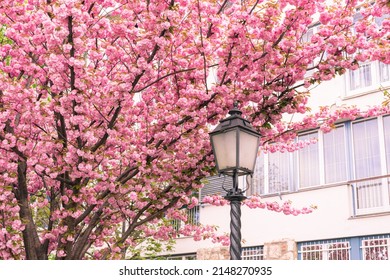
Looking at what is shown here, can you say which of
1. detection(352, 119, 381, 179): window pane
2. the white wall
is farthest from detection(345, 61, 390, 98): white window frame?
the white wall

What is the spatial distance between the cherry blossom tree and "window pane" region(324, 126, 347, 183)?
718 centimetres

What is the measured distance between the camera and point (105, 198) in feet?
30.7

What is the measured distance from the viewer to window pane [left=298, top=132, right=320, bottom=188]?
1670 cm

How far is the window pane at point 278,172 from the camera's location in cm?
1742

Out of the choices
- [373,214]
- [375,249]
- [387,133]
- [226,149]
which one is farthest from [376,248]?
[226,149]

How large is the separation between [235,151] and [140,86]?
263 centimetres

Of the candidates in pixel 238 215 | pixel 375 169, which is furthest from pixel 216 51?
pixel 375 169

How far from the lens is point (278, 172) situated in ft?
58.0

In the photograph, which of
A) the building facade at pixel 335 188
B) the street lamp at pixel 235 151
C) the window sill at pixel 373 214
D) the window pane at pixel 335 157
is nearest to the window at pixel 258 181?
the building facade at pixel 335 188

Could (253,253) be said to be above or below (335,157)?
below

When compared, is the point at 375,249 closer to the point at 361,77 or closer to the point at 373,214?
the point at 373,214

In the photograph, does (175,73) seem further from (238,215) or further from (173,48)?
(238,215)

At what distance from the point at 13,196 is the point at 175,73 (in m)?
3.42

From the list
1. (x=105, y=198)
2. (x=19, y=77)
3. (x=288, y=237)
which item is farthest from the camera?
(x=288, y=237)
